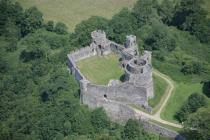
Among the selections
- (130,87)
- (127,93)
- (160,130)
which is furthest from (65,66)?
(160,130)

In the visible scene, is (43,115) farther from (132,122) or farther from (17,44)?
(17,44)

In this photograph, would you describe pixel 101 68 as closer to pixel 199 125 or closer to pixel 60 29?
pixel 199 125

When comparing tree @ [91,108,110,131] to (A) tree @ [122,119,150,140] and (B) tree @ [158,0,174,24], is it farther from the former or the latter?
(B) tree @ [158,0,174,24]

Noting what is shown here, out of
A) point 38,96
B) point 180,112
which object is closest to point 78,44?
point 38,96

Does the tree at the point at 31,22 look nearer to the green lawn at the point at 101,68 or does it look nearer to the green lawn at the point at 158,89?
the green lawn at the point at 101,68

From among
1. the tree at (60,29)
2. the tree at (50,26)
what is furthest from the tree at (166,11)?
the tree at (50,26)

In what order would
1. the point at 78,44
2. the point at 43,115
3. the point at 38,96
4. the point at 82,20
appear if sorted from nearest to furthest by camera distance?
1. the point at 43,115
2. the point at 38,96
3. the point at 78,44
4. the point at 82,20

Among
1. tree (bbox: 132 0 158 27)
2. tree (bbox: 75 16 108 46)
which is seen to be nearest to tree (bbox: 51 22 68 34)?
tree (bbox: 75 16 108 46)
